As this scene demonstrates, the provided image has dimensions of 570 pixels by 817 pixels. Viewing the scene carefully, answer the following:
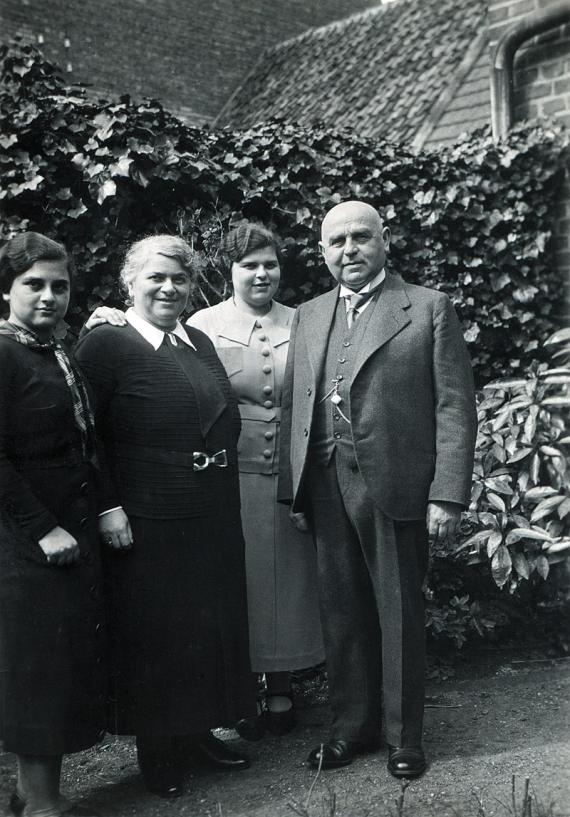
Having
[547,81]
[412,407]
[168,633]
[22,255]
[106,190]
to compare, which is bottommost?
[168,633]

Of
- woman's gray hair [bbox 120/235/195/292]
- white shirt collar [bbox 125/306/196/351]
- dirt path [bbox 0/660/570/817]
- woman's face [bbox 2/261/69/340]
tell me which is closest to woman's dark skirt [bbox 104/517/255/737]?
dirt path [bbox 0/660/570/817]

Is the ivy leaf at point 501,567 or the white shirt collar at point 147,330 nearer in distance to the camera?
the white shirt collar at point 147,330

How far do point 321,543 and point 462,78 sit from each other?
23.2 feet

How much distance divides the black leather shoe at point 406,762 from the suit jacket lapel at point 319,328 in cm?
137

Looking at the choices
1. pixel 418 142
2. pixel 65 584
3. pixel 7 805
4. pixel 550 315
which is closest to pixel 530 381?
pixel 550 315

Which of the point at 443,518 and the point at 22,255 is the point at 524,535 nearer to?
the point at 443,518

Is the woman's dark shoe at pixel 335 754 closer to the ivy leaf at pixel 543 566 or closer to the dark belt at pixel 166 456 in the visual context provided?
the dark belt at pixel 166 456

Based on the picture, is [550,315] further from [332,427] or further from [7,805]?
[7,805]

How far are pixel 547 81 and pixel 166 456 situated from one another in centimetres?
441

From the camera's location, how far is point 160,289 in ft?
10.1

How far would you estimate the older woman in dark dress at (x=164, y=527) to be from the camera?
293cm

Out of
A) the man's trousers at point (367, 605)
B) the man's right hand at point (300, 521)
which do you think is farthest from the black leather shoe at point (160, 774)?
the man's right hand at point (300, 521)

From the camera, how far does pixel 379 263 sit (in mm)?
3174

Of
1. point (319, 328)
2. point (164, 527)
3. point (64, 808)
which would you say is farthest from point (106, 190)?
point (64, 808)
